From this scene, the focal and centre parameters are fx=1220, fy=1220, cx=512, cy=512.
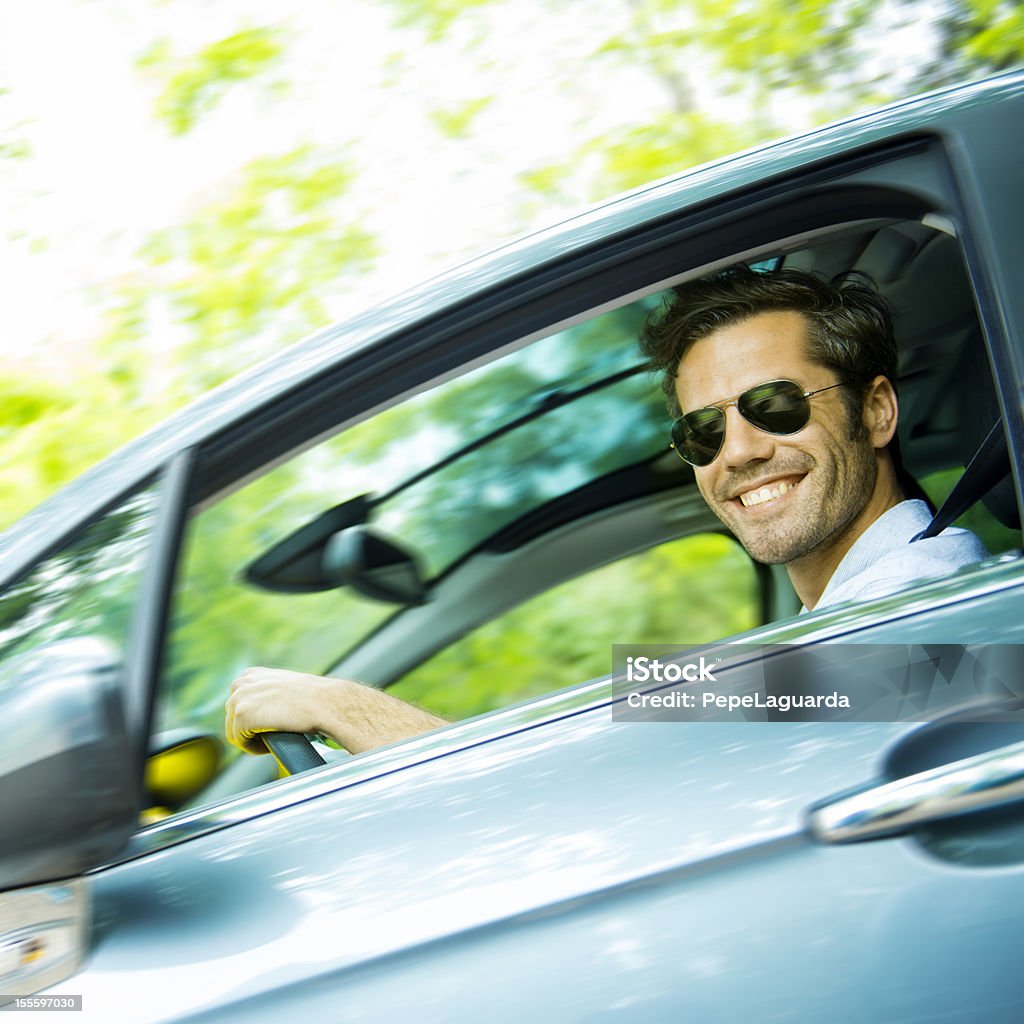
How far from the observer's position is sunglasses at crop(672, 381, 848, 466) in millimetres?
1951

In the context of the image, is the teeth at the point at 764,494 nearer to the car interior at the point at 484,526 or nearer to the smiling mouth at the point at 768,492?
the smiling mouth at the point at 768,492

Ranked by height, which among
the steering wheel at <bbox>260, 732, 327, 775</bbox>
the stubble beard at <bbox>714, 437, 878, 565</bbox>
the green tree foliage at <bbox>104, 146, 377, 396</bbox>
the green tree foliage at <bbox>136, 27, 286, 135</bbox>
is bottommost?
the steering wheel at <bbox>260, 732, 327, 775</bbox>

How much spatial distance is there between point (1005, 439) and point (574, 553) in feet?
4.86

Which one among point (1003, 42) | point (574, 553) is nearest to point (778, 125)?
point (1003, 42)

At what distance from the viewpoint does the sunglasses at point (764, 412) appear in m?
1.95

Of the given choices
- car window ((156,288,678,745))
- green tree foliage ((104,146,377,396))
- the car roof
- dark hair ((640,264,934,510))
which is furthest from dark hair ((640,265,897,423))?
green tree foliage ((104,146,377,396))

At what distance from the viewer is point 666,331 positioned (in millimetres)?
2211

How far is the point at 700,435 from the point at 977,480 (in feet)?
1.80

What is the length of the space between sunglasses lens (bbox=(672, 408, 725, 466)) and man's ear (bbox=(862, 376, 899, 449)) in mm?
244

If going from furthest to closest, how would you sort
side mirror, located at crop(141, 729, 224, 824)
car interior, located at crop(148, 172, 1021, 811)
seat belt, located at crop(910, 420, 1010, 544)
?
1. car interior, located at crop(148, 172, 1021, 811)
2. side mirror, located at crop(141, 729, 224, 824)
3. seat belt, located at crop(910, 420, 1010, 544)

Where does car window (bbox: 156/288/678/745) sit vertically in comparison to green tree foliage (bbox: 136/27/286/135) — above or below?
below

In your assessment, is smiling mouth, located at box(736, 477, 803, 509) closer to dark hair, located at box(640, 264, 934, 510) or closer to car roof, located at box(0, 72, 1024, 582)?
dark hair, located at box(640, 264, 934, 510)

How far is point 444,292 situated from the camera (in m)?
1.58

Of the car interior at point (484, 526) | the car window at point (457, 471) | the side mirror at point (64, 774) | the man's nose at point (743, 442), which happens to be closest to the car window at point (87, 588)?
the side mirror at point (64, 774)
